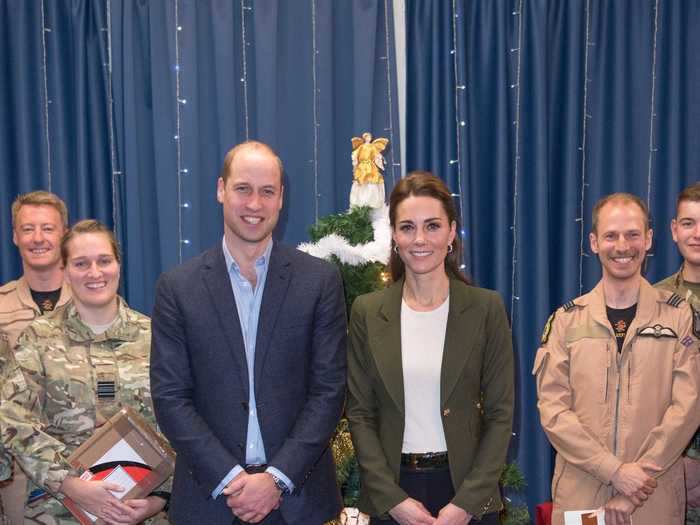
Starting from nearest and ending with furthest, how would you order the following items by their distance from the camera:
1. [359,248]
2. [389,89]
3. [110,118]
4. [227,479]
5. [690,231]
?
[227,479] → [690,231] → [359,248] → [110,118] → [389,89]

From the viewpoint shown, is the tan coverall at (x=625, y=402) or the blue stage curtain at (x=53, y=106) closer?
the tan coverall at (x=625, y=402)

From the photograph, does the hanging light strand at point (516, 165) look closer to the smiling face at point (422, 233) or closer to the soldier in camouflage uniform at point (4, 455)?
the smiling face at point (422, 233)

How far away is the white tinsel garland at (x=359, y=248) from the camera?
11.9ft

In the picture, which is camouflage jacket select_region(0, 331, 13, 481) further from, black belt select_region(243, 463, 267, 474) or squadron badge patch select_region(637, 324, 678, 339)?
squadron badge patch select_region(637, 324, 678, 339)

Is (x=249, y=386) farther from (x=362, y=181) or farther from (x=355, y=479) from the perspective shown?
(x=362, y=181)

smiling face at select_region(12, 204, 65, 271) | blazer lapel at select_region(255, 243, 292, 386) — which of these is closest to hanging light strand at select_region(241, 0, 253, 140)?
smiling face at select_region(12, 204, 65, 271)

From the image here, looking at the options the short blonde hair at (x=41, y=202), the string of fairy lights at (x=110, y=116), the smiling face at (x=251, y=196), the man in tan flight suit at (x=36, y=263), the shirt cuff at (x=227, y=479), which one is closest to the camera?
the shirt cuff at (x=227, y=479)

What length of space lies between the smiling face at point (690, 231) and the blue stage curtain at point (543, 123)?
1.16m

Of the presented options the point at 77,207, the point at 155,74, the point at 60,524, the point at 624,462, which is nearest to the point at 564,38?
the point at 155,74

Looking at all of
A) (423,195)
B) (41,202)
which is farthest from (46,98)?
(423,195)

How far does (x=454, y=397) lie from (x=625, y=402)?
75 centimetres

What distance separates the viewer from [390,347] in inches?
99.0

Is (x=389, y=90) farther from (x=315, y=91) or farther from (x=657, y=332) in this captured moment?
(x=657, y=332)

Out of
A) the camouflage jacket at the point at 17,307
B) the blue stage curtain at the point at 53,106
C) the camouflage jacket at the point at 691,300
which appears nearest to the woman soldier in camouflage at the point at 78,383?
the camouflage jacket at the point at 17,307
